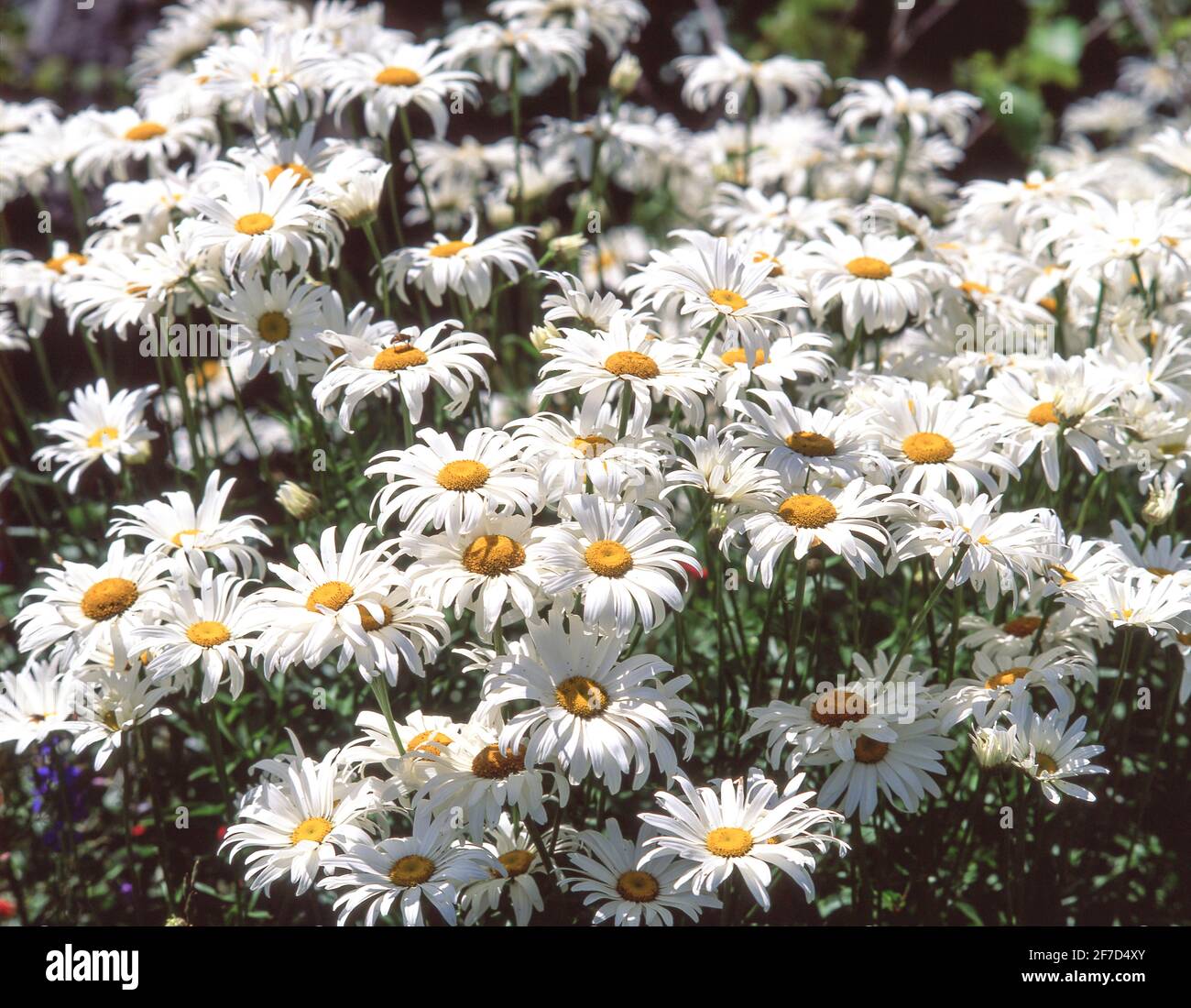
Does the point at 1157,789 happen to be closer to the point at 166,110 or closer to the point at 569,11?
the point at 569,11

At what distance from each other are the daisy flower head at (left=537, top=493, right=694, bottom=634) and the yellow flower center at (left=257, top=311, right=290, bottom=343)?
113 centimetres

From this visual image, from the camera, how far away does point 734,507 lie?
283 cm

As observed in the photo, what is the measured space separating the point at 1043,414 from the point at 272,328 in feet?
7.08

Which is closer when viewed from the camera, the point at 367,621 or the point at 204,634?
the point at 367,621

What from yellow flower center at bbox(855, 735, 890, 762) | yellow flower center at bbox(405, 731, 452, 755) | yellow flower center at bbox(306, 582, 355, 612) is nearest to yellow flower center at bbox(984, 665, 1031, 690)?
yellow flower center at bbox(855, 735, 890, 762)

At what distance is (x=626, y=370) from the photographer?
9.21 ft

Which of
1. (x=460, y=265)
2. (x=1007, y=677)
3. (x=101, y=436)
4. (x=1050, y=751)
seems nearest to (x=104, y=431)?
(x=101, y=436)

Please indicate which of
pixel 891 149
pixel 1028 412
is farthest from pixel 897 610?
Answer: pixel 891 149

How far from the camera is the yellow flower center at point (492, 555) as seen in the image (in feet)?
8.59

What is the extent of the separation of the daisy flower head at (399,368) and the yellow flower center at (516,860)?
1.10 metres

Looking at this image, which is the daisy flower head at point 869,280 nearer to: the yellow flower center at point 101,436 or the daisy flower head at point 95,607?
the daisy flower head at point 95,607

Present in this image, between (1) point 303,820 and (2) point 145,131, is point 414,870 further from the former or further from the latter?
Result: (2) point 145,131

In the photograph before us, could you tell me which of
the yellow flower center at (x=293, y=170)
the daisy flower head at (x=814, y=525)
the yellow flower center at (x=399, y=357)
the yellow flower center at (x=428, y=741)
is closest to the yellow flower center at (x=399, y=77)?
the yellow flower center at (x=293, y=170)

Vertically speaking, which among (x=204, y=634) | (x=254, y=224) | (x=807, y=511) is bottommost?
(x=204, y=634)
